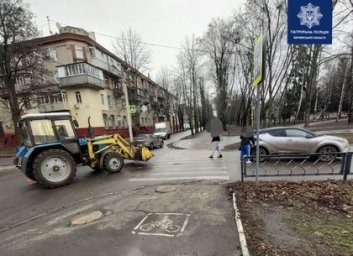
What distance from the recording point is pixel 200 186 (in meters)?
6.49

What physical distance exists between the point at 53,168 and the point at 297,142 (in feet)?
33.1

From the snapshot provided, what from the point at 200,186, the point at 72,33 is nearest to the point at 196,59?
the point at 72,33

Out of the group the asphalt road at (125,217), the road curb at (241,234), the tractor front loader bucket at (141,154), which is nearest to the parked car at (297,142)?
the asphalt road at (125,217)

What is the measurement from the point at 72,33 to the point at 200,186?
2972cm

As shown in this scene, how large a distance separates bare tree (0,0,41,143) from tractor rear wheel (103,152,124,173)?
61.9 feet

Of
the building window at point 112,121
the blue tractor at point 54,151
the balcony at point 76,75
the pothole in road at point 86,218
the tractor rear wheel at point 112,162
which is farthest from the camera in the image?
the building window at point 112,121

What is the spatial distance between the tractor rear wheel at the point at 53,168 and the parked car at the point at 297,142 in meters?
8.39

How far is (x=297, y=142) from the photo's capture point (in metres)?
9.48

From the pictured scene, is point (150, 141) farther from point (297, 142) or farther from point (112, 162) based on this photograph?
point (297, 142)

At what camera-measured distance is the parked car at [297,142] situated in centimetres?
898

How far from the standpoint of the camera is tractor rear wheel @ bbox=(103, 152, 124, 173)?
8.69 m

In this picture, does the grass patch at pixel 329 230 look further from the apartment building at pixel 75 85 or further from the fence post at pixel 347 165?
the apartment building at pixel 75 85

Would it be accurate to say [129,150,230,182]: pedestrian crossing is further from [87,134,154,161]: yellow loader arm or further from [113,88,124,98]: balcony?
[113,88,124,98]: balcony

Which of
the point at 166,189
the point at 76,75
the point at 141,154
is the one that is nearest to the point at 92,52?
the point at 76,75
